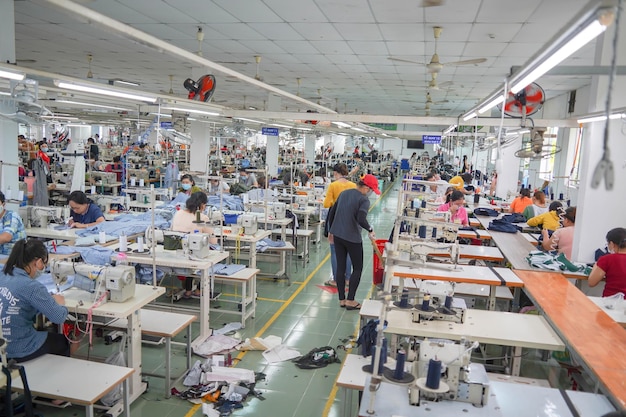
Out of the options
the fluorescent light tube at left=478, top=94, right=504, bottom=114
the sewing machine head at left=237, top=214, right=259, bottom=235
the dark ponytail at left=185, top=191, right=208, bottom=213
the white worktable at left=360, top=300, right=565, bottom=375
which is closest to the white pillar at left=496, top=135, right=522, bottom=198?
the fluorescent light tube at left=478, top=94, right=504, bottom=114

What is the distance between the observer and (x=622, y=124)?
5508 mm

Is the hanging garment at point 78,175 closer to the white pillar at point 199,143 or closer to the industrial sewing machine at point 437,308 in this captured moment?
the white pillar at point 199,143

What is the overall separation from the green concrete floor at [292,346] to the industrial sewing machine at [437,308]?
2.95 ft

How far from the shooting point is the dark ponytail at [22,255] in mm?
3549

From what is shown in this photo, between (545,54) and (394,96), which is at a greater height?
(394,96)

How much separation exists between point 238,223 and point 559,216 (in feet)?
17.3

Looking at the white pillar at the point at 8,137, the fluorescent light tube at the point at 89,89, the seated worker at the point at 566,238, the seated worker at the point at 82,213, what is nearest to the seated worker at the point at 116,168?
the white pillar at the point at 8,137

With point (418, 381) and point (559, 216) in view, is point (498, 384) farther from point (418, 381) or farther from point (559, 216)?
point (559, 216)

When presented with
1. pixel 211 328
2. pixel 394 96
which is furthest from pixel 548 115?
pixel 211 328

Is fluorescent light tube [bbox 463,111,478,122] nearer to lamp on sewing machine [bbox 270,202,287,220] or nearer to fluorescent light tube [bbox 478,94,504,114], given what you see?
fluorescent light tube [bbox 478,94,504,114]

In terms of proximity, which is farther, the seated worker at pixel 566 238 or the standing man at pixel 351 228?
the seated worker at pixel 566 238

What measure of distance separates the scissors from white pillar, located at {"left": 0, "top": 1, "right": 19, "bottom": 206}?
6724mm

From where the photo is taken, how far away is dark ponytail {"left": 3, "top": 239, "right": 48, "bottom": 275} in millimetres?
3549

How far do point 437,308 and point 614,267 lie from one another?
2.09 meters
